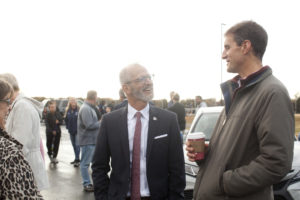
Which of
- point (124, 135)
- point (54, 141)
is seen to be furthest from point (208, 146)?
point (54, 141)

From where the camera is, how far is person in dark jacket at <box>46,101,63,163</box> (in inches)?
413

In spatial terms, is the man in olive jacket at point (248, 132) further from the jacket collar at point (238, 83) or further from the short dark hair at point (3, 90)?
the short dark hair at point (3, 90)

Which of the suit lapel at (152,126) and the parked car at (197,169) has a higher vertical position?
the suit lapel at (152,126)

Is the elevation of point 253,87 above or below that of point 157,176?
above

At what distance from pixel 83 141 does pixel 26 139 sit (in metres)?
3.69

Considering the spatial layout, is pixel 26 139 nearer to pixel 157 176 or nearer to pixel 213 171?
pixel 157 176

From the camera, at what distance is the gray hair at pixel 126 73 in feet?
9.38

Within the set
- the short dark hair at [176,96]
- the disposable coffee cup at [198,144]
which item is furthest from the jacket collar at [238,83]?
the short dark hair at [176,96]

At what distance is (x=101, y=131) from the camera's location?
9.41 ft

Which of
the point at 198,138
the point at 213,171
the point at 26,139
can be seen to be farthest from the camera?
the point at 26,139

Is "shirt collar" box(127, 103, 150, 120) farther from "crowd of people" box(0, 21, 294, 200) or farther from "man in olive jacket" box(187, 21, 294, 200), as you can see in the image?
"man in olive jacket" box(187, 21, 294, 200)

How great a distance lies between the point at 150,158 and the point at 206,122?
3512 mm

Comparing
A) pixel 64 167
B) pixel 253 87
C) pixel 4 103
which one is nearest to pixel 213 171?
pixel 253 87

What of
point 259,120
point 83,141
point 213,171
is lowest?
point 83,141
